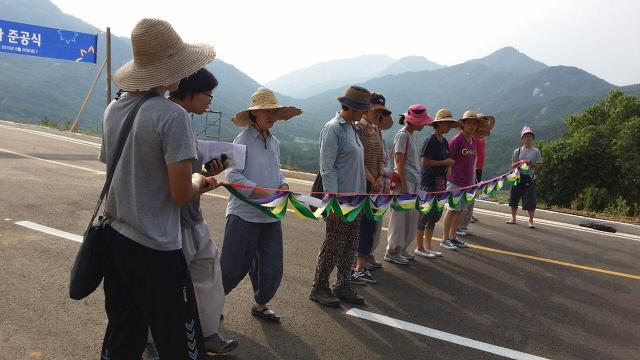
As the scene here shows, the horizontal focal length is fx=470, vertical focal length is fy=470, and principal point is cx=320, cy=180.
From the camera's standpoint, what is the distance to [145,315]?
2.07 meters

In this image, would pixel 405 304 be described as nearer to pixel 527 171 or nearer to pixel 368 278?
pixel 368 278

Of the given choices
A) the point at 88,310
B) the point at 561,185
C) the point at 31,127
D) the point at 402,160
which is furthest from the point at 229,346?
the point at 561,185

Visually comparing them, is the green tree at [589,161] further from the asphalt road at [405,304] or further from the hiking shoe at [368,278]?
the hiking shoe at [368,278]

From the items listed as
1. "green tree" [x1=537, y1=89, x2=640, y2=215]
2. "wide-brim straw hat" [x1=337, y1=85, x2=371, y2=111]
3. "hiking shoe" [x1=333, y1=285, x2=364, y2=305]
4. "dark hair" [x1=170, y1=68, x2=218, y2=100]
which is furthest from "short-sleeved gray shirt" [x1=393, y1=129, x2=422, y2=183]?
"green tree" [x1=537, y1=89, x2=640, y2=215]

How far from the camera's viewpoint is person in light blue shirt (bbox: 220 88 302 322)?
339 cm

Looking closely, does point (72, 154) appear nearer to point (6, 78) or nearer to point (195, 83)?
point (195, 83)

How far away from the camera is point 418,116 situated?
17.4ft

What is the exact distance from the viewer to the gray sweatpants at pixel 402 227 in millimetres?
5383

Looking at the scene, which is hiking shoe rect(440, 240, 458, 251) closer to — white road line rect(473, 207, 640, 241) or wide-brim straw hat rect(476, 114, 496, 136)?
wide-brim straw hat rect(476, 114, 496, 136)

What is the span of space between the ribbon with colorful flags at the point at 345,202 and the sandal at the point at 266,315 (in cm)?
78

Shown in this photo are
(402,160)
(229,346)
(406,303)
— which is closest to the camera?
(229,346)

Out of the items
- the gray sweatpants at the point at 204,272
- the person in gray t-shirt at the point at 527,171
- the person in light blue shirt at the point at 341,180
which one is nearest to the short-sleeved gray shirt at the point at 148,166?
the gray sweatpants at the point at 204,272

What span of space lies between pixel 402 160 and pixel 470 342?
2240 mm

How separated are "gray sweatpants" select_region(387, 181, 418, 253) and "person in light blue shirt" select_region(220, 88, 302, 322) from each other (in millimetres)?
2147
